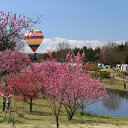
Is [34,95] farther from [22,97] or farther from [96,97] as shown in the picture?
[96,97]

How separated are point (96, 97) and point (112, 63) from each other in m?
59.6

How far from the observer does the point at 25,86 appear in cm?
1972

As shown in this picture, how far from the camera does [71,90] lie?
1658 centimetres

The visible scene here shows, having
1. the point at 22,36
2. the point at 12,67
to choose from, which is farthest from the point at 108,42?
the point at 22,36

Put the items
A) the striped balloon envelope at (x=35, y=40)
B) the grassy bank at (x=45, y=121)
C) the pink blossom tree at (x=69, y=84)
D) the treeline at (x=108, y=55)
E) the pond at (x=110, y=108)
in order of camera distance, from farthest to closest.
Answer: the treeline at (x=108, y=55)
the striped balloon envelope at (x=35, y=40)
the pond at (x=110, y=108)
the pink blossom tree at (x=69, y=84)
the grassy bank at (x=45, y=121)

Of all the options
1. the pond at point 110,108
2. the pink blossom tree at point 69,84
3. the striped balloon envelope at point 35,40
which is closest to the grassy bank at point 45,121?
the pink blossom tree at point 69,84

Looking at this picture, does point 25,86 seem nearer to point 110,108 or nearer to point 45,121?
point 45,121

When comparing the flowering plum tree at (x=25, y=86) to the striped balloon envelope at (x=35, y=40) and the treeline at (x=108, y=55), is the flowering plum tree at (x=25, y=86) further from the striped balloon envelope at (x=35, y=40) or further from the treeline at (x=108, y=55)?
the treeline at (x=108, y=55)

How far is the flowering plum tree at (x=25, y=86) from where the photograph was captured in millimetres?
19391

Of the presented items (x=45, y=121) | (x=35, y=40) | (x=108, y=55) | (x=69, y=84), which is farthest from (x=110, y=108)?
(x=108, y=55)

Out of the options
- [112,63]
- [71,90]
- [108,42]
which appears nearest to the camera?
[71,90]

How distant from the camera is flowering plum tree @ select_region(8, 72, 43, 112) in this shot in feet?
63.6

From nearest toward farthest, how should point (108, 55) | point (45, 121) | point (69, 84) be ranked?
point (69, 84)
point (45, 121)
point (108, 55)

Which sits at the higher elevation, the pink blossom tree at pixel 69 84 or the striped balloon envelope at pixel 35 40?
the striped balloon envelope at pixel 35 40
